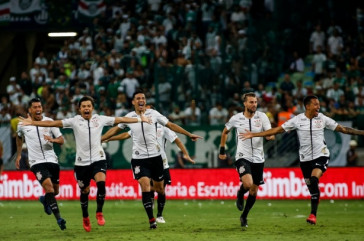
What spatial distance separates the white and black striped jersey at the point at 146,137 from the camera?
16.9 m

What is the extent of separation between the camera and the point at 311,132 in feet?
57.1

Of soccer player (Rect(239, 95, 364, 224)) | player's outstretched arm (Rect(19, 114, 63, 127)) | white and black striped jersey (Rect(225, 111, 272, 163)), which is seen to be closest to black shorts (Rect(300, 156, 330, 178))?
soccer player (Rect(239, 95, 364, 224))

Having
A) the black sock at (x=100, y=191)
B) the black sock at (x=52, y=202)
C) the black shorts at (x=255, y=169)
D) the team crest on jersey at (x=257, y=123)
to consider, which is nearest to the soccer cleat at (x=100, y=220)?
the black sock at (x=100, y=191)

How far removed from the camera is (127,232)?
16.1 meters

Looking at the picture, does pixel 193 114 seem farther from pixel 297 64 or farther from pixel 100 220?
pixel 100 220

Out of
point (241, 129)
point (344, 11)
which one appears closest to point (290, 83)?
point (344, 11)

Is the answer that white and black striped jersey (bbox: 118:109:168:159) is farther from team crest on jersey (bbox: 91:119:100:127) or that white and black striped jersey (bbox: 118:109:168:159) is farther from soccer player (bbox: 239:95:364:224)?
soccer player (bbox: 239:95:364:224)

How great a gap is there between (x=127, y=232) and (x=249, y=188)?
2.52 metres

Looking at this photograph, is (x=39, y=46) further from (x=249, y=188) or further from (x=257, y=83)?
(x=249, y=188)

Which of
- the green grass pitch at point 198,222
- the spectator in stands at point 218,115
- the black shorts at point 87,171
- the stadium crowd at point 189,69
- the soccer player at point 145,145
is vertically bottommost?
the green grass pitch at point 198,222

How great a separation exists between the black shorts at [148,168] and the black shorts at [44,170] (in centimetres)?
171

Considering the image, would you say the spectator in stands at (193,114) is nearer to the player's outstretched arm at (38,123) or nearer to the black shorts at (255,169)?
the black shorts at (255,169)

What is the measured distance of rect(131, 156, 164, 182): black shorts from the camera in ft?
54.9

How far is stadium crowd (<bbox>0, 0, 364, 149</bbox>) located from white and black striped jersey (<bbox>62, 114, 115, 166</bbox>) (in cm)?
1124
